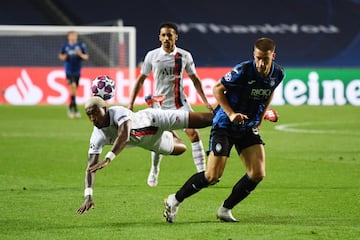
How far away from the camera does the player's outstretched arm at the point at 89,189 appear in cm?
959

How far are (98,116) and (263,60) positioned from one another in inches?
68.8

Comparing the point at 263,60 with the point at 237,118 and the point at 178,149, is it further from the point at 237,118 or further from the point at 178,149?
the point at 178,149

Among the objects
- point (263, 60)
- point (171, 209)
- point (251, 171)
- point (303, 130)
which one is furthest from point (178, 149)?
point (303, 130)

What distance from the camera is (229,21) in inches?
1448

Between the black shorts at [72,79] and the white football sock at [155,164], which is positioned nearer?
the white football sock at [155,164]

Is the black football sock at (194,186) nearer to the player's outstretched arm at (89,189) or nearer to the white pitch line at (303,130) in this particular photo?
the player's outstretched arm at (89,189)

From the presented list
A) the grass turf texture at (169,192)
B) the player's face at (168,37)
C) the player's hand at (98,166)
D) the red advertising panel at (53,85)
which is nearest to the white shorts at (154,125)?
the grass turf texture at (169,192)

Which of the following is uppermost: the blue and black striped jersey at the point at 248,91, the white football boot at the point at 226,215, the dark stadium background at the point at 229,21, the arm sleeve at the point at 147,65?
the dark stadium background at the point at 229,21

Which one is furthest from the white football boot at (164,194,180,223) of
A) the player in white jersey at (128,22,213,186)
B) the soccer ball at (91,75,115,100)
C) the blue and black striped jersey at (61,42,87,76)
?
the blue and black striped jersey at (61,42,87,76)

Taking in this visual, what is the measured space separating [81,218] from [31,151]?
7.91 metres

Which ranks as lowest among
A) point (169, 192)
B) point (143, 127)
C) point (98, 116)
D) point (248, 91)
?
point (169, 192)

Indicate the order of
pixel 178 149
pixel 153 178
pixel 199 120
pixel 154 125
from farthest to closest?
pixel 153 178, pixel 178 149, pixel 199 120, pixel 154 125

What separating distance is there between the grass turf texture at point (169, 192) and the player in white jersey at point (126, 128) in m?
0.59

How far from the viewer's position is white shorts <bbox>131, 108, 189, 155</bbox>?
1045cm
